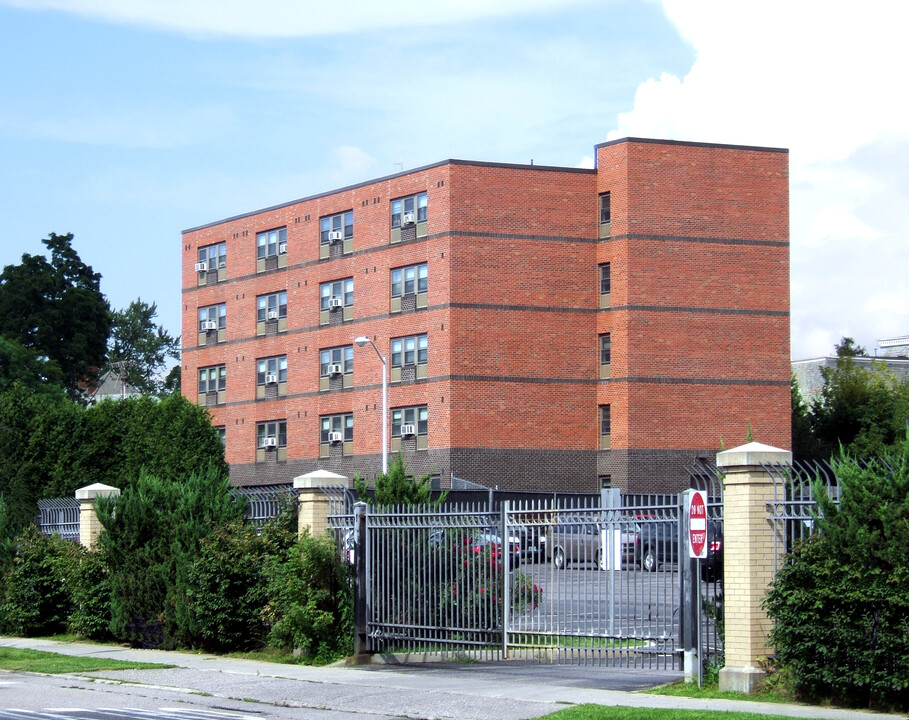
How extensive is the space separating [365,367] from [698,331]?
576 inches

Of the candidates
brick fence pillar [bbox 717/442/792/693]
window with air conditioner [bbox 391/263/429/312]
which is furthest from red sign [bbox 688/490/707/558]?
window with air conditioner [bbox 391/263/429/312]

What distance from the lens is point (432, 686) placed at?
1758cm

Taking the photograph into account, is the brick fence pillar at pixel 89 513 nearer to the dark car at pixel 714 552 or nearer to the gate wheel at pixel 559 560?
the gate wheel at pixel 559 560

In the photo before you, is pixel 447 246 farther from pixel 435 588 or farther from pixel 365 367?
pixel 435 588

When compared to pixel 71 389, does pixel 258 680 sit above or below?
below

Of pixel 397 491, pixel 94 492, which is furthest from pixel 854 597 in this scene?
pixel 94 492

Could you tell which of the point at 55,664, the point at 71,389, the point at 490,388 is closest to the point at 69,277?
the point at 71,389

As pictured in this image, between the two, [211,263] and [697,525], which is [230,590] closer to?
[697,525]

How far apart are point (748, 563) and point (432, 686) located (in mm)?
4368

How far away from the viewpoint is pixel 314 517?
21688 millimetres

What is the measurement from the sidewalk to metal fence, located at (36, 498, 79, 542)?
663 cm

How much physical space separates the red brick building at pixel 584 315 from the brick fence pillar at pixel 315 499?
3599cm

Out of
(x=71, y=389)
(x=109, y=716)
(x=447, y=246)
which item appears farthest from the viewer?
(x=71, y=389)

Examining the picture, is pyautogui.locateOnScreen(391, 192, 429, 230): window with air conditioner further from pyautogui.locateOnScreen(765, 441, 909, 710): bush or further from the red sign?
pyautogui.locateOnScreen(765, 441, 909, 710): bush
